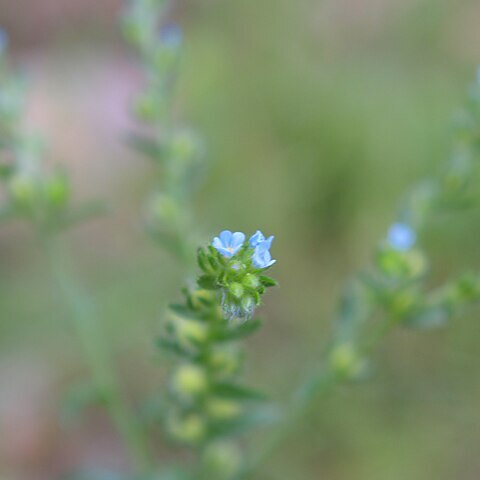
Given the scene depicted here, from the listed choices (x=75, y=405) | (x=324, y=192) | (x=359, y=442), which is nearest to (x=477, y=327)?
(x=359, y=442)

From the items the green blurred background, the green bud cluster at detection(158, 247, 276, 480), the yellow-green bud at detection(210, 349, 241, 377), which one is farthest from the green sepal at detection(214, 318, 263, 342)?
the green blurred background

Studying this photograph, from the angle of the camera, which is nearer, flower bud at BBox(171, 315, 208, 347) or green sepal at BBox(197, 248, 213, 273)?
green sepal at BBox(197, 248, 213, 273)

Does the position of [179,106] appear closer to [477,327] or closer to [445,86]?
[445,86]

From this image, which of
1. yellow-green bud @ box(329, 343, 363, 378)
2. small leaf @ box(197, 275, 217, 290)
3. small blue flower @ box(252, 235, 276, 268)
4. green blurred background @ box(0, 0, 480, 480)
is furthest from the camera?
green blurred background @ box(0, 0, 480, 480)

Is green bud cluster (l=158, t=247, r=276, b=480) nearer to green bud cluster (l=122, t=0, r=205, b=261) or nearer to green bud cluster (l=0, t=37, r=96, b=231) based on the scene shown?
green bud cluster (l=122, t=0, r=205, b=261)

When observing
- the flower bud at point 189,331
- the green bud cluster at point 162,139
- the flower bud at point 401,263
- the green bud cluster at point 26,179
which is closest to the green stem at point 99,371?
the green bud cluster at point 26,179

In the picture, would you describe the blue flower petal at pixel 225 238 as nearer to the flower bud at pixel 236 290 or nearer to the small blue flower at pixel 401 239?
the flower bud at pixel 236 290
